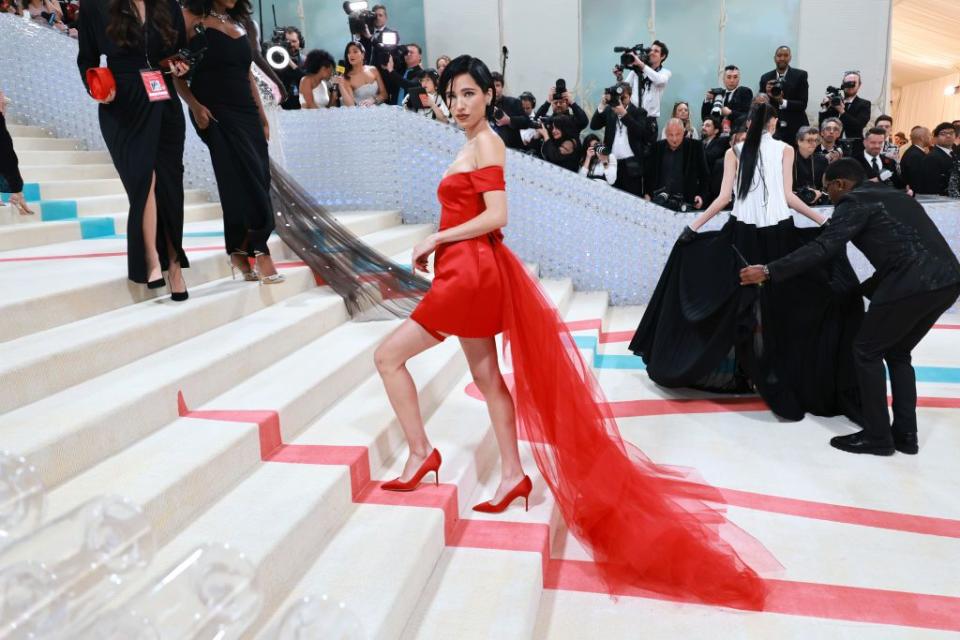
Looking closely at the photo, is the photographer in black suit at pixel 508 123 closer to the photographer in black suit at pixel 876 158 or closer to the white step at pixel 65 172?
the photographer in black suit at pixel 876 158

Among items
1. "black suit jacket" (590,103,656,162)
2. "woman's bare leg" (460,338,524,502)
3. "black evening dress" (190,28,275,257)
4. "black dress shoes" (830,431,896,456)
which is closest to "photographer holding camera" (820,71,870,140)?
"black suit jacket" (590,103,656,162)

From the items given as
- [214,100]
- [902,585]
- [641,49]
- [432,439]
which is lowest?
[902,585]

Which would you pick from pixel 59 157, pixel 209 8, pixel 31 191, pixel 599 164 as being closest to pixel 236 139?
pixel 209 8

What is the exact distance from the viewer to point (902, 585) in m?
2.33

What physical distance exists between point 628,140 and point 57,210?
4.47 meters

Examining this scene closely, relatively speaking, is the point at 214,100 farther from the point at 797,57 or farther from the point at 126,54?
the point at 797,57

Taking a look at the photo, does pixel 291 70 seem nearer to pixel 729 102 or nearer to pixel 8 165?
pixel 8 165

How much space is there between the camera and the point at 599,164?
665 cm

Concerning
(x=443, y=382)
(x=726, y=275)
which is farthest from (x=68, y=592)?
(x=726, y=275)

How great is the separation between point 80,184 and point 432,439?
130 inches

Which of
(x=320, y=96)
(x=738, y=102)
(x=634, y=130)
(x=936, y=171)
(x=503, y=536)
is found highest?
(x=320, y=96)

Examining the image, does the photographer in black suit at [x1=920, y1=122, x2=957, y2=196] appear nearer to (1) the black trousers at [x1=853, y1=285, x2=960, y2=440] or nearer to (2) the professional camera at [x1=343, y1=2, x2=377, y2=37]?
(1) the black trousers at [x1=853, y1=285, x2=960, y2=440]

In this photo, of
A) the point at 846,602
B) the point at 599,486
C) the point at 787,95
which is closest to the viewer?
the point at 846,602

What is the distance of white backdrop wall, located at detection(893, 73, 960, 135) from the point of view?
13.7 metres
